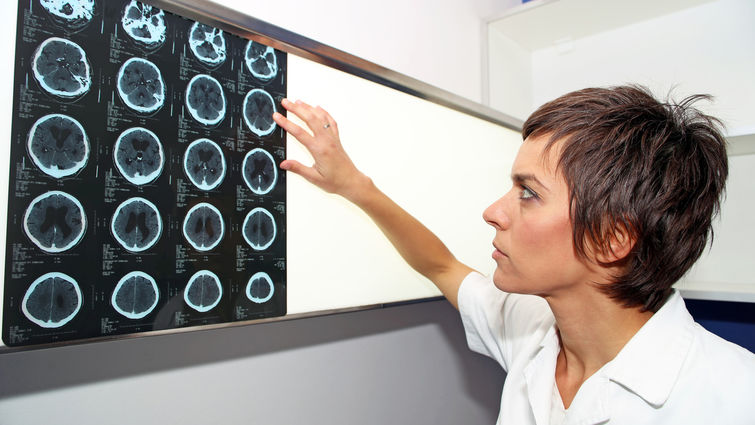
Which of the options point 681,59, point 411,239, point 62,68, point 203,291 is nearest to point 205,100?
point 62,68

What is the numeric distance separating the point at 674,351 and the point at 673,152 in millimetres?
326

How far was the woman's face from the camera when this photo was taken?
2.54 feet

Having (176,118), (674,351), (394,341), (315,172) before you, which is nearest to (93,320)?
(176,118)

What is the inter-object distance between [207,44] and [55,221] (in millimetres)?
349

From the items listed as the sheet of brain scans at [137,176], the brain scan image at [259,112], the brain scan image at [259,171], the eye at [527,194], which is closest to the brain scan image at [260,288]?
the sheet of brain scans at [137,176]

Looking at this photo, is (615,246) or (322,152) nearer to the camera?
(615,246)

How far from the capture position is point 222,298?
0.76m

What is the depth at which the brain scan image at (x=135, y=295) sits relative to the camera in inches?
26.0

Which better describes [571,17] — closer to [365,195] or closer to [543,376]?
[365,195]

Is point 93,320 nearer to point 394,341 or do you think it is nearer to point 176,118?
point 176,118

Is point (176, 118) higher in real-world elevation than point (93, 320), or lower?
higher

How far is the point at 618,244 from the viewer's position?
2.56 feet

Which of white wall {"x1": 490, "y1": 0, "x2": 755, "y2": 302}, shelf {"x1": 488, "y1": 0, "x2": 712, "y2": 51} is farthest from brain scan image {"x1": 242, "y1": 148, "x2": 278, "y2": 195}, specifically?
shelf {"x1": 488, "y1": 0, "x2": 712, "y2": 51}

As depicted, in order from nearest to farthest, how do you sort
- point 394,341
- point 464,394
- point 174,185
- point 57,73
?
point 57,73 → point 174,185 → point 394,341 → point 464,394
